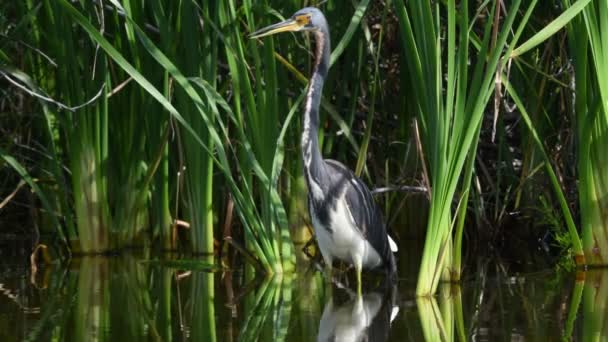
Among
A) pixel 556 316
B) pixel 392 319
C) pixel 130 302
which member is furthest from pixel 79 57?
pixel 556 316

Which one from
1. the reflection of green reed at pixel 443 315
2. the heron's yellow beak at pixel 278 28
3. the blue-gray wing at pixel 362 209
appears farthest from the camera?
the blue-gray wing at pixel 362 209

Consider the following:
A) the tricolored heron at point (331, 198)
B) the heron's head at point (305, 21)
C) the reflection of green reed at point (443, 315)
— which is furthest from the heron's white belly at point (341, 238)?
the heron's head at point (305, 21)

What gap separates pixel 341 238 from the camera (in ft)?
22.4

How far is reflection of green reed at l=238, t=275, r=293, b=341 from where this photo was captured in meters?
5.28

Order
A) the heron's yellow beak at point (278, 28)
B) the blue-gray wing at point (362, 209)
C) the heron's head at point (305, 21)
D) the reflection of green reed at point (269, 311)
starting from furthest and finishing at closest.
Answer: the blue-gray wing at point (362, 209), the heron's head at point (305, 21), the heron's yellow beak at point (278, 28), the reflection of green reed at point (269, 311)

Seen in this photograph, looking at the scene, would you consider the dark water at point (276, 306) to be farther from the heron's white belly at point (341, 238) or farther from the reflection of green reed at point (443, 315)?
the heron's white belly at point (341, 238)

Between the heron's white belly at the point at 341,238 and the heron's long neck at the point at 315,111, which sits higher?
the heron's long neck at the point at 315,111

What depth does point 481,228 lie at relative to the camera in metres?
8.20

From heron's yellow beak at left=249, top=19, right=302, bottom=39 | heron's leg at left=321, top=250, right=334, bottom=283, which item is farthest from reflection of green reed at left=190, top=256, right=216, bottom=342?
heron's yellow beak at left=249, top=19, right=302, bottom=39

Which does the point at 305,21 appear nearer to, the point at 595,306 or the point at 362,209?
the point at 362,209

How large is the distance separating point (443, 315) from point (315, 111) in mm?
1604

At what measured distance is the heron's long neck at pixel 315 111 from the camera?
262 inches

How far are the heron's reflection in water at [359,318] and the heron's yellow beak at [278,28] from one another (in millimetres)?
1539

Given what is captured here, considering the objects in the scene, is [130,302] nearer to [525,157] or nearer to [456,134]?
[456,134]
